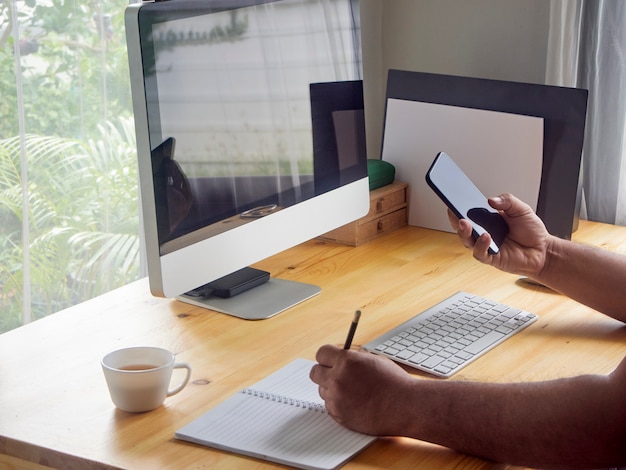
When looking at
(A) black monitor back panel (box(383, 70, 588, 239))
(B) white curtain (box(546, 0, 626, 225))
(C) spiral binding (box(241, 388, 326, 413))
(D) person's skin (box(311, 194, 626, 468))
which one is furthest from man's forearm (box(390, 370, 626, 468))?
(B) white curtain (box(546, 0, 626, 225))

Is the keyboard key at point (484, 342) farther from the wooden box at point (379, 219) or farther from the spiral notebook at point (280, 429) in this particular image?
the wooden box at point (379, 219)

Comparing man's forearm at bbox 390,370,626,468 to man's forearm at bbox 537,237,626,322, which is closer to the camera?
man's forearm at bbox 390,370,626,468

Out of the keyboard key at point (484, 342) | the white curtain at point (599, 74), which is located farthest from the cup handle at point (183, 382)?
the white curtain at point (599, 74)

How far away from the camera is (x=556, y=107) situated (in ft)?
6.23

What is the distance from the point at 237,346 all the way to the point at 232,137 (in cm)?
34

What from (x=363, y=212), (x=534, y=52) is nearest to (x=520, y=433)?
(x=363, y=212)

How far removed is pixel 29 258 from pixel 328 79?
3.12 feet

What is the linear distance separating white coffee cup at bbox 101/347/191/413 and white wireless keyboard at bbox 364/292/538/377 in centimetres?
34

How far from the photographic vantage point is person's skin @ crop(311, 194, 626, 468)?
111 cm

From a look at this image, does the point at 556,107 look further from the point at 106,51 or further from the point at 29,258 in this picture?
the point at 29,258

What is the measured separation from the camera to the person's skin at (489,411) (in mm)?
1105

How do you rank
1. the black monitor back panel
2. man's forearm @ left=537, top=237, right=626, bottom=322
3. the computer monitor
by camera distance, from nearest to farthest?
the computer monitor, man's forearm @ left=537, top=237, right=626, bottom=322, the black monitor back panel

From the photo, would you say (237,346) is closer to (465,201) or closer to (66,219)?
(465,201)

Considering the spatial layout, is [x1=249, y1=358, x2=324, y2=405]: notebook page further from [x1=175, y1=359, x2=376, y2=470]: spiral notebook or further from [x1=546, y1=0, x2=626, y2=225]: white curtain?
[x1=546, y1=0, x2=626, y2=225]: white curtain
